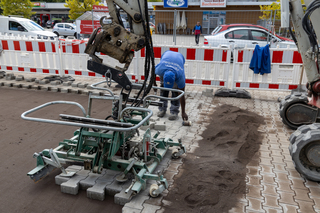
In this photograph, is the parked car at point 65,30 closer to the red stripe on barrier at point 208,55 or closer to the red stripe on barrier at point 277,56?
the red stripe on barrier at point 208,55

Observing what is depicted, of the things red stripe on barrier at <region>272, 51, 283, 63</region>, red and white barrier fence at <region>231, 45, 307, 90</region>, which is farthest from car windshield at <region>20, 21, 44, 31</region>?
red stripe on barrier at <region>272, 51, 283, 63</region>

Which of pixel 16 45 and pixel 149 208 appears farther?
pixel 16 45

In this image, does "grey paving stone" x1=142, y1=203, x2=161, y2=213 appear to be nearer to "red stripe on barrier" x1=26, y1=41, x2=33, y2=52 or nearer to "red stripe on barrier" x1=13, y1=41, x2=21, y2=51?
"red stripe on barrier" x1=26, y1=41, x2=33, y2=52

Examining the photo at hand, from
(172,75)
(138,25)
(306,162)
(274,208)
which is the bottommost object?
(274,208)

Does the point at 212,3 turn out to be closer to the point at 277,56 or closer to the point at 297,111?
the point at 277,56

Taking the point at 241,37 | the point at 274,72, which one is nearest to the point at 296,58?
the point at 274,72

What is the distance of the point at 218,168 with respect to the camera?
4.11 m

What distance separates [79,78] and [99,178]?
6.86 metres

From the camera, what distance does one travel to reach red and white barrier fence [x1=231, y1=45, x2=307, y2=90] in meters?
7.68

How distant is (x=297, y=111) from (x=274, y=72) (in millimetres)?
2497

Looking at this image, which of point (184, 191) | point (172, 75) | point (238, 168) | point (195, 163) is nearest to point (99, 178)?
point (184, 191)

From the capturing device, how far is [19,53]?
9.23 metres

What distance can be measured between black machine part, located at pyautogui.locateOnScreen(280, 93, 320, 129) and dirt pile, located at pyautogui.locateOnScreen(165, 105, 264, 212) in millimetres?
622

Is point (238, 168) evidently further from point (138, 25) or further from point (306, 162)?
point (138, 25)
